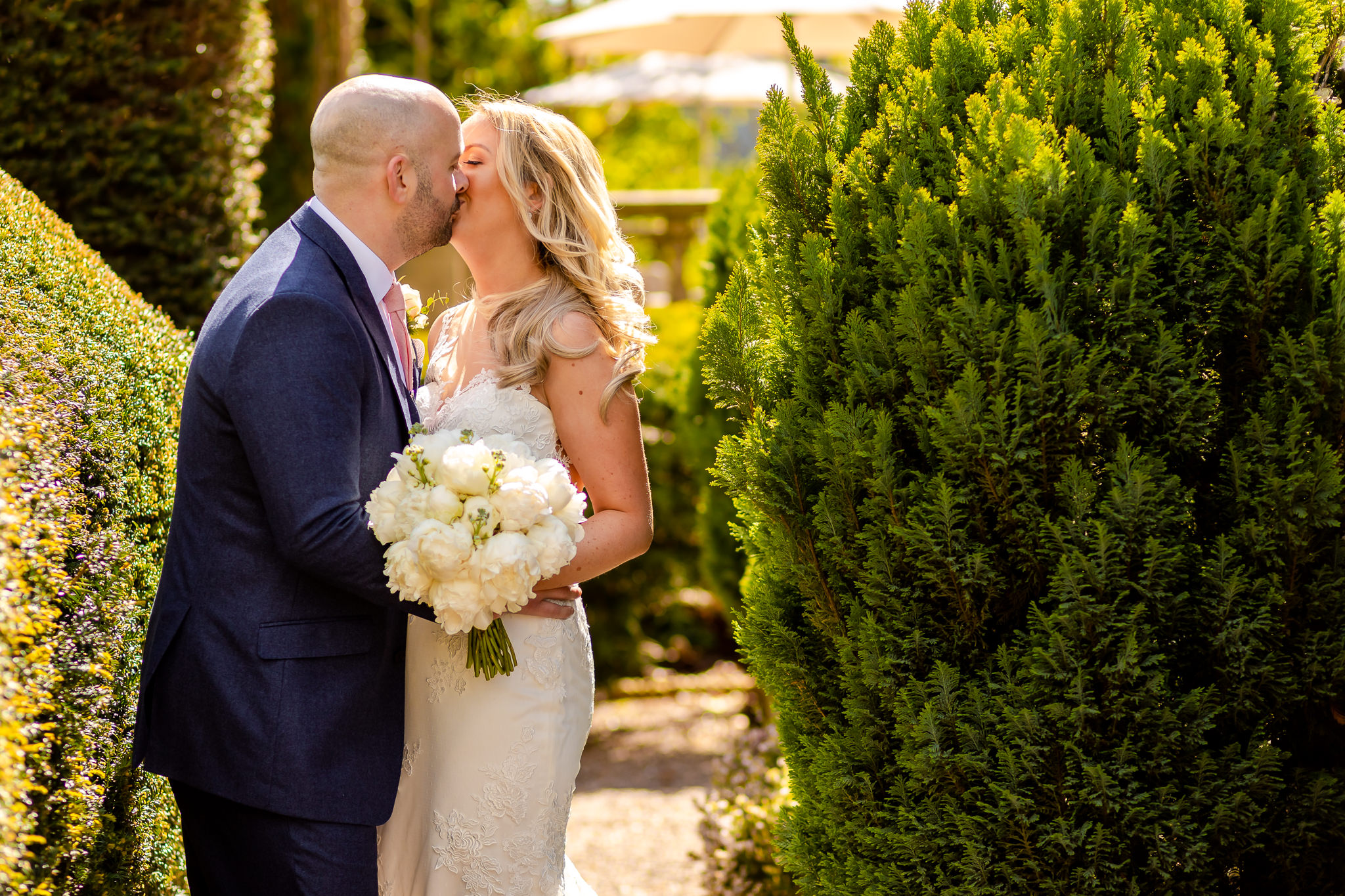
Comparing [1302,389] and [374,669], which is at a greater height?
[1302,389]

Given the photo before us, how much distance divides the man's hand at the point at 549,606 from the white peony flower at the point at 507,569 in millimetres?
299

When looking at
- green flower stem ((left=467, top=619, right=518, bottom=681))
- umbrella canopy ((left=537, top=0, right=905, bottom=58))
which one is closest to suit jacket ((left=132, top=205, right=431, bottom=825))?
green flower stem ((left=467, top=619, right=518, bottom=681))

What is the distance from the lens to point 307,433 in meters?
2.33

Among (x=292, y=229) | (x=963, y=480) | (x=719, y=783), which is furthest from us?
(x=719, y=783)

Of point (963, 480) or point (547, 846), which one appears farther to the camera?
point (547, 846)

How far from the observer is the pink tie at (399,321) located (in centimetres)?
278

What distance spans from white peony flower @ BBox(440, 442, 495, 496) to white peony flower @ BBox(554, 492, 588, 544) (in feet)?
0.68

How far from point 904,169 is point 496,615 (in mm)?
1391

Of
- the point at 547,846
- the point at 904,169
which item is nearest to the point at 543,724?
the point at 547,846

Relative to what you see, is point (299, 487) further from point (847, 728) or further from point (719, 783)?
point (719, 783)

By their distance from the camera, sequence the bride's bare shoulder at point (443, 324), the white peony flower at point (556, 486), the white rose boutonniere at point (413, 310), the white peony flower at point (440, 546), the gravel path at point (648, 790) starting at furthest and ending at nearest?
the gravel path at point (648, 790), the bride's bare shoulder at point (443, 324), the white rose boutonniere at point (413, 310), the white peony flower at point (556, 486), the white peony flower at point (440, 546)

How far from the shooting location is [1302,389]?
2.10 metres

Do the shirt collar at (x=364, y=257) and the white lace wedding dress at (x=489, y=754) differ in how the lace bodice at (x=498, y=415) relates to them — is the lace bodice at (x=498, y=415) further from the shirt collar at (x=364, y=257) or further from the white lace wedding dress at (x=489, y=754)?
the shirt collar at (x=364, y=257)

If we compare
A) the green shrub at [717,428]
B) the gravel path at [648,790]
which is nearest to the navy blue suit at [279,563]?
the gravel path at [648,790]
